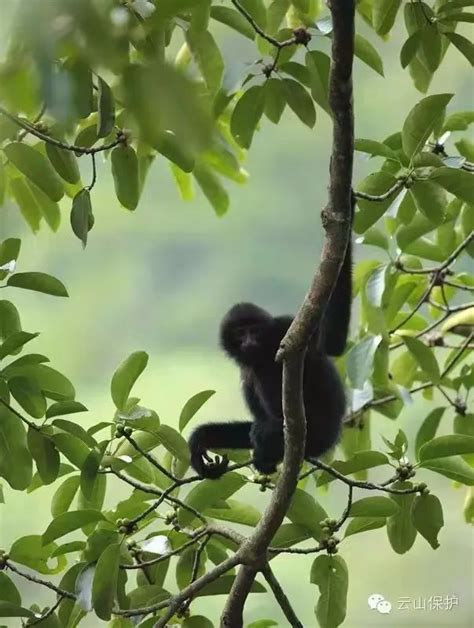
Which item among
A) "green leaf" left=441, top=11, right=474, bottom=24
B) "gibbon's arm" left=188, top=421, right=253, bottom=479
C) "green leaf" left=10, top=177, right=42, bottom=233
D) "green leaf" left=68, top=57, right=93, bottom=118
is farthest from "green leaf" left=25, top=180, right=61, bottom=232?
"green leaf" left=68, top=57, right=93, bottom=118

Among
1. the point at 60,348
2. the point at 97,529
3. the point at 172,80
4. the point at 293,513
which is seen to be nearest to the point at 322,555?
the point at 293,513

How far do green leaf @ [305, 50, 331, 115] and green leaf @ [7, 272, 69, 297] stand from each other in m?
0.55

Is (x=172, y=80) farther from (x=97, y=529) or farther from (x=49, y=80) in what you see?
(x=97, y=529)

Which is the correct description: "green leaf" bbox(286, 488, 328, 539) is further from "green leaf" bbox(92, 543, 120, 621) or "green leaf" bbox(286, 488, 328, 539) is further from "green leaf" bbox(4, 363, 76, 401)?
"green leaf" bbox(4, 363, 76, 401)

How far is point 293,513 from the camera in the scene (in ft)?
4.80

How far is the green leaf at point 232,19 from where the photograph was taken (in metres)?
1.59

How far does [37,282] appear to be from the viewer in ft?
4.64

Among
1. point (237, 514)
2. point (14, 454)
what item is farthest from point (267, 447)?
point (14, 454)

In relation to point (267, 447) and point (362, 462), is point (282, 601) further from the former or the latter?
point (267, 447)

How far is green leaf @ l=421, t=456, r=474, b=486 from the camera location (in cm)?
143

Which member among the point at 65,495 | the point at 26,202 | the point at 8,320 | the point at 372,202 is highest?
the point at 26,202

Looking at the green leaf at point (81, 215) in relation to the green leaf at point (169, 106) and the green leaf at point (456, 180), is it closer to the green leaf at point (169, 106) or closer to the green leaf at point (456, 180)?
the green leaf at point (456, 180)

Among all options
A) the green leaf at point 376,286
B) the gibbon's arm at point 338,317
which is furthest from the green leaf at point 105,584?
the green leaf at point 376,286

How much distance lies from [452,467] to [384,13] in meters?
0.79
